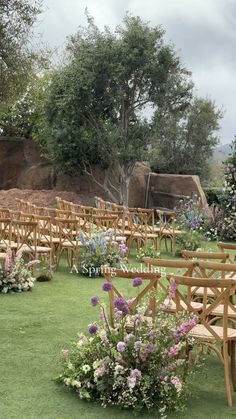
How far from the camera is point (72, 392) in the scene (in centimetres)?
439

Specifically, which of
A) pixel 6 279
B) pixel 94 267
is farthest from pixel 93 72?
pixel 6 279

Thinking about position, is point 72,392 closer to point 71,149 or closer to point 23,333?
point 23,333

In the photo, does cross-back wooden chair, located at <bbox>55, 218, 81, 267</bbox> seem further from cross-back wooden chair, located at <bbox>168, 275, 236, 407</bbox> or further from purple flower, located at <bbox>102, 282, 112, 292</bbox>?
purple flower, located at <bbox>102, 282, 112, 292</bbox>

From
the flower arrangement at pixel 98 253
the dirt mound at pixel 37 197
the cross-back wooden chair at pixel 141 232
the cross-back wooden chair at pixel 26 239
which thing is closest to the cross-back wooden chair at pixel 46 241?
the cross-back wooden chair at pixel 26 239

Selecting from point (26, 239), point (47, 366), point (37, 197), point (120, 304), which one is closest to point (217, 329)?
point (120, 304)

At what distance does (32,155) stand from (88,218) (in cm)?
812

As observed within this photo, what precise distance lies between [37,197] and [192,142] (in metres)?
9.38

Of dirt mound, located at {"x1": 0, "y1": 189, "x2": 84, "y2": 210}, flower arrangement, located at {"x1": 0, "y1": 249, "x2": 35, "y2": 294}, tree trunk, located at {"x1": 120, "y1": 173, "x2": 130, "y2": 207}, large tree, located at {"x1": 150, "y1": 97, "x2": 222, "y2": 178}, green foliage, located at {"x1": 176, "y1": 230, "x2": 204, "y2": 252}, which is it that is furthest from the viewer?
large tree, located at {"x1": 150, "y1": 97, "x2": 222, "y2": 178}

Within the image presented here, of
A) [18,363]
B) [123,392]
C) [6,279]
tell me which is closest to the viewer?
[123,392]

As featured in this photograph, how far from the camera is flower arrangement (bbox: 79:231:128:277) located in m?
9.66

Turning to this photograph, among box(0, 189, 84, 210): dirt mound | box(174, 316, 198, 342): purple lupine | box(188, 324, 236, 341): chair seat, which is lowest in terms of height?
box(188, 324, 236, 341): chair seat

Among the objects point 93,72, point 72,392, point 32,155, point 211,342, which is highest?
point 93,72

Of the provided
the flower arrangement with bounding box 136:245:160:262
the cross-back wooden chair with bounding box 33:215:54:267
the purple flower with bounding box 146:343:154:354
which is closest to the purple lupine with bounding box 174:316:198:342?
the purple flower with bounding box 146:343:154:354

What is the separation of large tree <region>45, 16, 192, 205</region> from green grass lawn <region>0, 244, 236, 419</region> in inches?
327
